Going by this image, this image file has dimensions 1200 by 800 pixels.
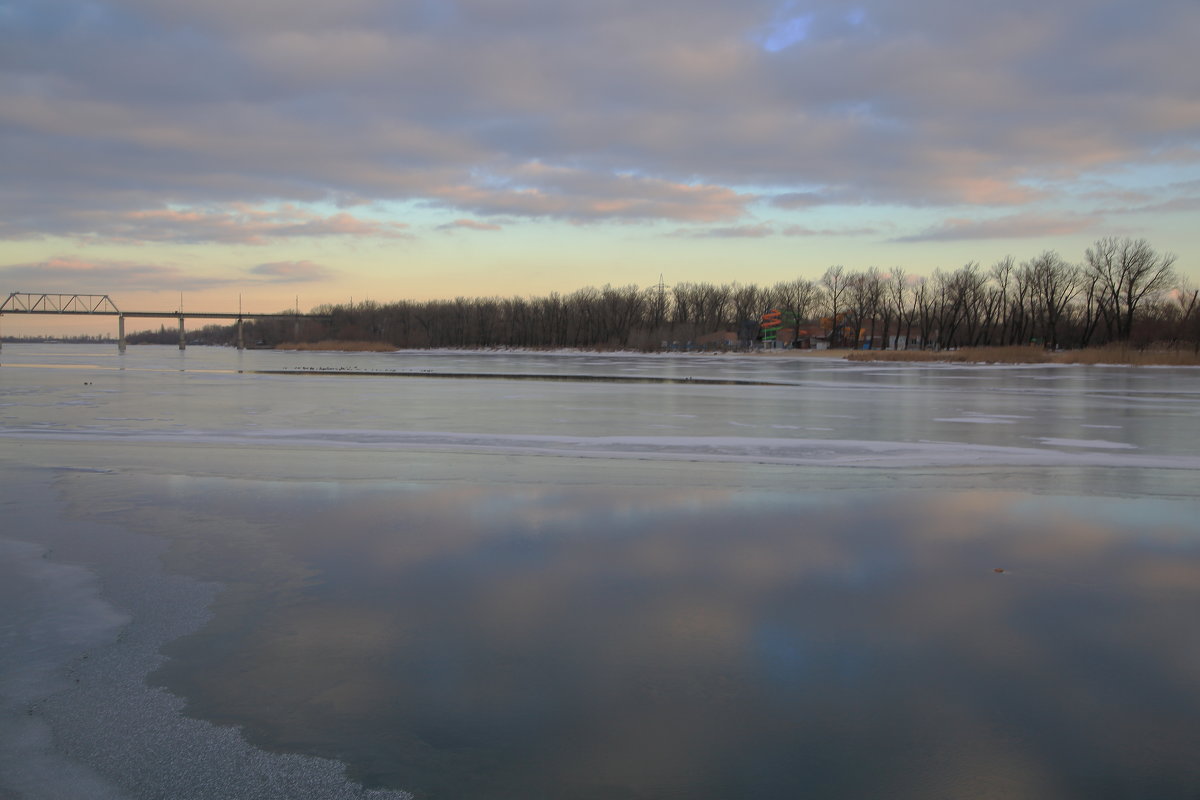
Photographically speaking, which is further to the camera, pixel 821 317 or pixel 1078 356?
pixel 821 317

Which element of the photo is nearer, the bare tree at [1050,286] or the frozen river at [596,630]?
the frozen river at [596,630]

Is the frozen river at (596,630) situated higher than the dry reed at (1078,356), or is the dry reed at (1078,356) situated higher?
the dry reed at (1078,356)

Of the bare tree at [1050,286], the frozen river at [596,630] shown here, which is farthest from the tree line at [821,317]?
the frozen river at [596,630]

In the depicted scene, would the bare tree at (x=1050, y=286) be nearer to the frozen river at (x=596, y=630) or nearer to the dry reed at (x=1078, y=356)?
the dry reed at (x=1078, y=356)

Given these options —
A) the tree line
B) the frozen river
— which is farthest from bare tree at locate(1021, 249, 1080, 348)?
the frozen river

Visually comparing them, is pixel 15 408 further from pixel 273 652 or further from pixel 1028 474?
pixel 1028 474

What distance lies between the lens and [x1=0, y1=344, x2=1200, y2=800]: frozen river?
2895 millimetres

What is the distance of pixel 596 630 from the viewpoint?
411 centimetres

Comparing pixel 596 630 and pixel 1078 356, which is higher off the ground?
pixel 1078 356

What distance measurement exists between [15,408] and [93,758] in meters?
16.7

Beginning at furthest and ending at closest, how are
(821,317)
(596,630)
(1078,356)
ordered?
(821,317), (1078,356), (596,630)

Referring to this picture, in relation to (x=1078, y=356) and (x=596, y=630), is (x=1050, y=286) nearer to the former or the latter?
(x=1078, y=356)

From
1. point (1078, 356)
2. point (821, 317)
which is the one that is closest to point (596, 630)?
point (1078, 356)

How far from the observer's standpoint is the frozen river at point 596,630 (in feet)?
9.50
